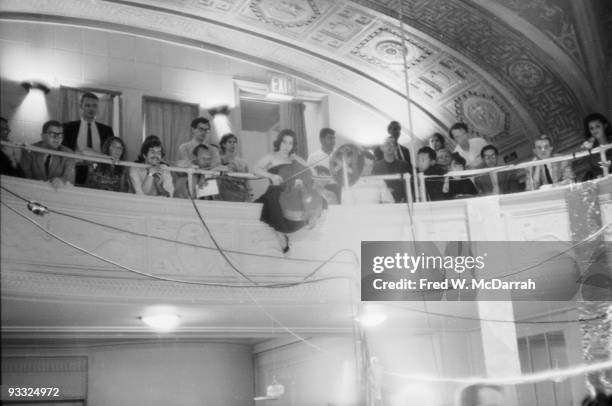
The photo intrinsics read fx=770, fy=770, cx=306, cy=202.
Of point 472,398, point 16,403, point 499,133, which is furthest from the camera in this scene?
point 499,133

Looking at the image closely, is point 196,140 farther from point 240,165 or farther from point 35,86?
point 35,86

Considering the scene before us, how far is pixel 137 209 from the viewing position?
7270mm

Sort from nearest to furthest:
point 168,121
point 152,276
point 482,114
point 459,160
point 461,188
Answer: point 152,276 < point 459,160 < point 461,188 < point 168,121 < point 482,114

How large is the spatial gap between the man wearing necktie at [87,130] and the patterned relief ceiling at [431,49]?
142 centimetres

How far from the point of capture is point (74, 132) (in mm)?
8305

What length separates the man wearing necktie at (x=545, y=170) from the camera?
792 centimetres

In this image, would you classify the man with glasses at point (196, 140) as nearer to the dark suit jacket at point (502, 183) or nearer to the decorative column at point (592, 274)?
the dark suit jacket at point (502, 183)

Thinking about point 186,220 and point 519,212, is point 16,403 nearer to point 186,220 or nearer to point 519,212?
point 186,220

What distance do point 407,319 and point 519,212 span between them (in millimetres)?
2144

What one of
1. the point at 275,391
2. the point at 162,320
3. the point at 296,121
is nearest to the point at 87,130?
the point at 162,320

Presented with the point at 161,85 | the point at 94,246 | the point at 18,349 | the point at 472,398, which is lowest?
the point at 472,398

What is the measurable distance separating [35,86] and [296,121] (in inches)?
131

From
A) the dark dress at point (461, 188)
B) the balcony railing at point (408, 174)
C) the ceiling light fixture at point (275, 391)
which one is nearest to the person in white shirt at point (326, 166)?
the balcony railing at point (408, 174)

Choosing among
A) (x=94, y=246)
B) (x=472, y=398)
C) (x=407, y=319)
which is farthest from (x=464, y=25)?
(x=472, y=398)
